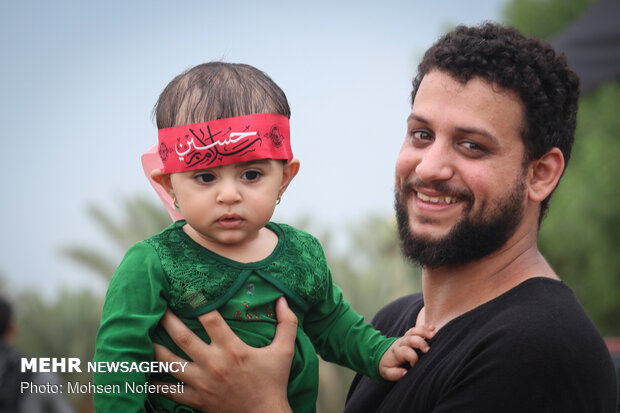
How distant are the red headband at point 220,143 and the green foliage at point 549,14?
13.2 m

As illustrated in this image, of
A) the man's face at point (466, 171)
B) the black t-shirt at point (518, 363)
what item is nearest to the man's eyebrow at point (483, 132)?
the man's face at point (466, 171)

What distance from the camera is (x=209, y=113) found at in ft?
8.51

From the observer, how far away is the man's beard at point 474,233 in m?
2.68

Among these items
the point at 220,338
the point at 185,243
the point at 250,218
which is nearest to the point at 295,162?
the point at 250,218

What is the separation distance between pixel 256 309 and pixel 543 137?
126 cm

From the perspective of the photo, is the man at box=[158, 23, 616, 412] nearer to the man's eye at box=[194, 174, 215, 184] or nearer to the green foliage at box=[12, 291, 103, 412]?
the man's eye at box=[194, 174, 215, 184]

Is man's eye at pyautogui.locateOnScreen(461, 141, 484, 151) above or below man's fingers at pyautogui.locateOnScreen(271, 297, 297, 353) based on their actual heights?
above

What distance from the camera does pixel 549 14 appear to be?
48.4ft

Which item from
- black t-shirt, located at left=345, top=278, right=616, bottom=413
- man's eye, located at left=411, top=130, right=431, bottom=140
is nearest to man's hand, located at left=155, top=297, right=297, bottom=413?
black t-shirt, located at left=345, top=278, right=616, bottom=413

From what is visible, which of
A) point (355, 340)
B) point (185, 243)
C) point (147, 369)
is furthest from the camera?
point (355, 340)

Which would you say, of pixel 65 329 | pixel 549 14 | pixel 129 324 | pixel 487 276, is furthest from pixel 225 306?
pixel 549 14

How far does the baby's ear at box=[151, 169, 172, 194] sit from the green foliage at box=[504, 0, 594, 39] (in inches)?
523

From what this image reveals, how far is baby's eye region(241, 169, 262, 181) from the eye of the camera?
2.62m

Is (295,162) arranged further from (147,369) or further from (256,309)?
(147,369)
